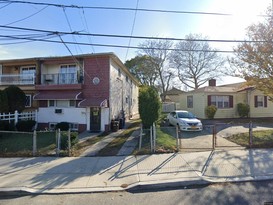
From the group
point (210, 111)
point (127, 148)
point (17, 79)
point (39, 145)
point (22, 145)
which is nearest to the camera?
point (127, 148)

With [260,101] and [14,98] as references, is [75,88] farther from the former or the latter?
[260,101]

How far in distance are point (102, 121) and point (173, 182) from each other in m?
11.8

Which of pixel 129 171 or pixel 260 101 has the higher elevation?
pixel 260 101

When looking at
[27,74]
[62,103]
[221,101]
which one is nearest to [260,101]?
[221,101]

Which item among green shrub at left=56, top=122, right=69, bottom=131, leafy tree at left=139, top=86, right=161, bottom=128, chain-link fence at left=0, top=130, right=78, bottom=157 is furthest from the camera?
green shrub at left=56, top=122, right=69, bottom=131

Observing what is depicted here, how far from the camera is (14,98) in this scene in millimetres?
16422

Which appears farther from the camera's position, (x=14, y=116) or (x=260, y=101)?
(x=260, y=101)

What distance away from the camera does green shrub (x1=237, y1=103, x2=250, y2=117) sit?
23.1 meters

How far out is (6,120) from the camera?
15141mm

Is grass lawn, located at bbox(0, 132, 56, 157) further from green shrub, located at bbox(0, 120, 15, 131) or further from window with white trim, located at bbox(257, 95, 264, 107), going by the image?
window with white trim, located at bbox(257, 95, 264, 107)

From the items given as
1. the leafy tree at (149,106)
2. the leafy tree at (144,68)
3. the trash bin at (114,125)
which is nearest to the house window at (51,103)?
the trash bin at (114,125)

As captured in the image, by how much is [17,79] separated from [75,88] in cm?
665

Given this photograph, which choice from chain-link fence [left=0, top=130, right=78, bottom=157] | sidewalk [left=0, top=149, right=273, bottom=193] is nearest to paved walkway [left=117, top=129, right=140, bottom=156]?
sidewalk [left=0, top=149, right=273, bottom=193]

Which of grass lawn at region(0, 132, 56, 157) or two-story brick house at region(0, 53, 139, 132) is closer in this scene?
grass lawn at region(0, 132, 56, 157)
